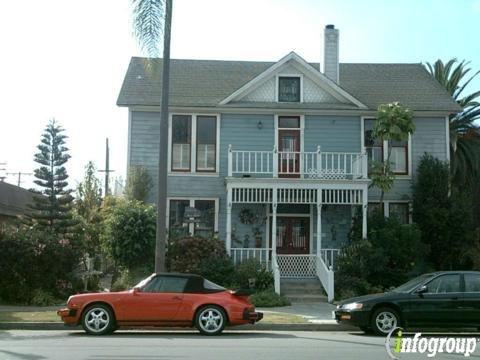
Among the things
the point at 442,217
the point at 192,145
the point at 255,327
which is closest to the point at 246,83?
the point at 192,145

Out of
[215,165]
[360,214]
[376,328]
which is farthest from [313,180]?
[376,328]

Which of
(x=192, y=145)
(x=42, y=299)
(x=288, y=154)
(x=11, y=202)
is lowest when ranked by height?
(x=42, y=299)

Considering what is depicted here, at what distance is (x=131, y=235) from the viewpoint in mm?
20328

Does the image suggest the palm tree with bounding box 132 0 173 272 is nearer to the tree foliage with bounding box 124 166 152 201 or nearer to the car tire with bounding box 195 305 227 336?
the car tire with bounding box 195 305 227 336

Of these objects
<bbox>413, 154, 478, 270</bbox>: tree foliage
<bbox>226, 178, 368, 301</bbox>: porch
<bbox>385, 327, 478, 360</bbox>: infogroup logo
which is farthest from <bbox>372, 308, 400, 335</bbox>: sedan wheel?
<bbox>413, 154, 478, 270</bbox>: tree foliage

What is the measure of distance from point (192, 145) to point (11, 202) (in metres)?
14.0

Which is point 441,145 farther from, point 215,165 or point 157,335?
point 157,335

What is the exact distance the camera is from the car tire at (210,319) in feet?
42.3

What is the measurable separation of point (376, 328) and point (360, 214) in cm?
955

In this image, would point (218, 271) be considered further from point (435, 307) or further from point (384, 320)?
point (435, 307)

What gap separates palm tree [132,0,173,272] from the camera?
632 inches

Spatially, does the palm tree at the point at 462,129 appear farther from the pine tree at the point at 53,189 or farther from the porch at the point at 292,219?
the pine tree at the point at 53,189

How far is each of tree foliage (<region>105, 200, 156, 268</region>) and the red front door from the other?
16.1 ft

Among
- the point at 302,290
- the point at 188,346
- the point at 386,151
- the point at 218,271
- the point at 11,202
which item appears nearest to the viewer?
the point at 188,346
